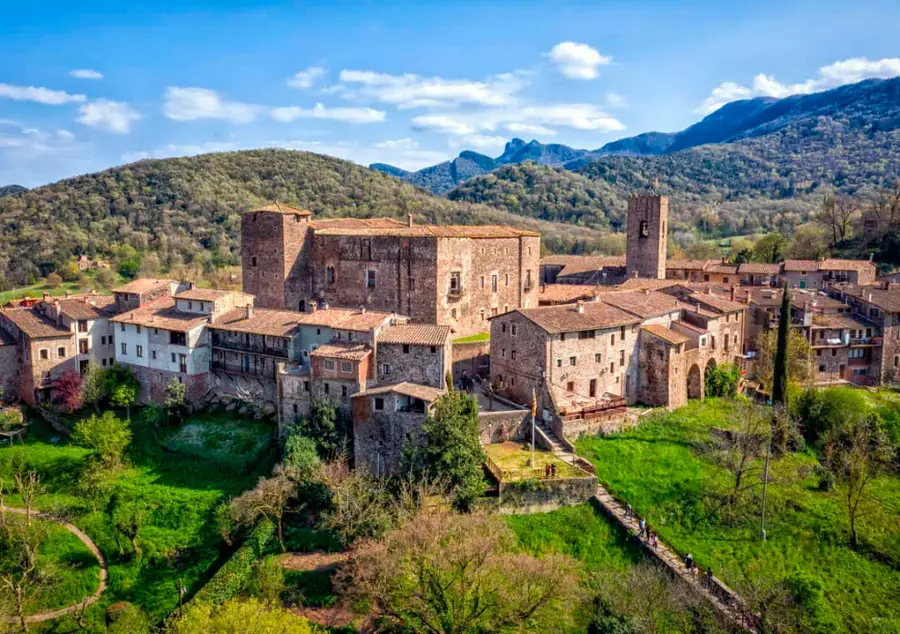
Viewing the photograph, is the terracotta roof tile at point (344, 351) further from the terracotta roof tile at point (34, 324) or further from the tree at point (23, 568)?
the terracotta roof tile at point (34, 324)

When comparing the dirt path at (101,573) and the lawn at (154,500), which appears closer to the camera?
the dirt path at (101,573)

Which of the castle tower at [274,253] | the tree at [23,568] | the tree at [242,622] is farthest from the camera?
the castle tower at [274,253]

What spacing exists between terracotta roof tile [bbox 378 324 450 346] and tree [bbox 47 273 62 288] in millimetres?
59753

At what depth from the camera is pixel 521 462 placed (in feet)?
110

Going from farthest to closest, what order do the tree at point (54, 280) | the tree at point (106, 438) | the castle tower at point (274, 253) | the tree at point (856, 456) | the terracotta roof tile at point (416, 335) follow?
1. the tree at point (54, 280)
2. the castle tower at point (274, 253)
3. the tree at point (106, 438)
4. the terracotta roof tile at point (416, 335)
5. the tree at point (856, 456)

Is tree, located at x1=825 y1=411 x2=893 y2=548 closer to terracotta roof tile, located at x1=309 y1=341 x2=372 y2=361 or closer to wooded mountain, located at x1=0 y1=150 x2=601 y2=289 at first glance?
terracotta roof tile, located at x1=309 y1=341 x2=372 y2=361

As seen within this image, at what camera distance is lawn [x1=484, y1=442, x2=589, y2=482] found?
3231cm

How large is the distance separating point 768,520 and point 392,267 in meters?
26.1

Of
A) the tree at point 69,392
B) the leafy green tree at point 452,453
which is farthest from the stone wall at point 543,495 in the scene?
the tree at point 69,392

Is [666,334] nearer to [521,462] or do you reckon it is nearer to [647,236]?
[521,462]

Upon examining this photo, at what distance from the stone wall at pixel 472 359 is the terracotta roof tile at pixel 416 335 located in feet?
21.2

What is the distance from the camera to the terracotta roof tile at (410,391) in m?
32.3

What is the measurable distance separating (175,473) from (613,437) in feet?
76.4

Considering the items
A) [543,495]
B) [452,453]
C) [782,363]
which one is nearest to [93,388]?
[452,453]
